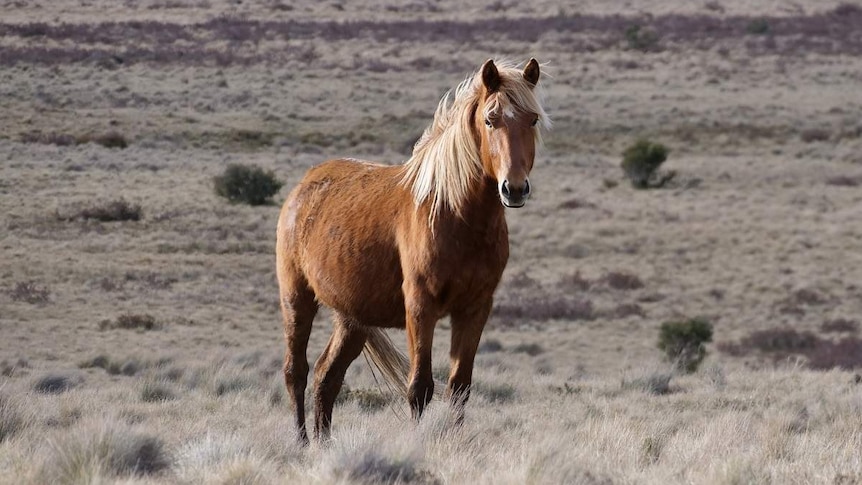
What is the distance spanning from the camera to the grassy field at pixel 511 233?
6.55 metres

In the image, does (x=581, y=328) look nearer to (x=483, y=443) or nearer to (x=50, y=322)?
(x=50, y=322)

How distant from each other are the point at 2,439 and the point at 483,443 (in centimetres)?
272

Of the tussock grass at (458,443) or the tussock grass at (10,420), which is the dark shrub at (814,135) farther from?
the tussock grass at (10,420)

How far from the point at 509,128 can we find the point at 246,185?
2251 centimetres

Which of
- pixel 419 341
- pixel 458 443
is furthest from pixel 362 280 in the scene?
pixel 458 443

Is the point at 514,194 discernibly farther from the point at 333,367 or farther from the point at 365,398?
the point at 365,398

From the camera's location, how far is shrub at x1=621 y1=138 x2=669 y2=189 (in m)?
33.3

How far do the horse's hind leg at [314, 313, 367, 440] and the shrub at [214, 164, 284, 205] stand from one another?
2030 centimetres

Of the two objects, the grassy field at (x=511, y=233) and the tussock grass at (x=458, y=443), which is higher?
the tussock grass at (x=458, y=443)

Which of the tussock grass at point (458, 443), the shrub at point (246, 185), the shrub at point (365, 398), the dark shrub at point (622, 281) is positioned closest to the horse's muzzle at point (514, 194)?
the tussock grass at point (458, 443)

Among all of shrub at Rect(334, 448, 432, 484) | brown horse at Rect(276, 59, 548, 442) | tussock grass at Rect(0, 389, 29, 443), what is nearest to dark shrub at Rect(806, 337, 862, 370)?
brown horse at Rect(276, 59, 548, 442)

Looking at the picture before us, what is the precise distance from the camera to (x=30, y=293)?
20141mm

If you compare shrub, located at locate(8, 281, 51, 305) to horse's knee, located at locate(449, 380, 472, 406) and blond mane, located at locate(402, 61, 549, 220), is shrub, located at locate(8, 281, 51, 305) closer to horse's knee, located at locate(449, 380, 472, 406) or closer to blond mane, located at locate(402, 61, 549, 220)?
blond mane, located at locate(402, 61, 549, 220)

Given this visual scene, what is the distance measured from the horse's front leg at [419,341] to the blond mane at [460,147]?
0.48m
